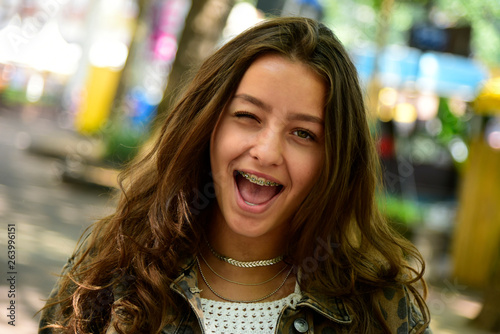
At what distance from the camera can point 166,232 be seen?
189cm

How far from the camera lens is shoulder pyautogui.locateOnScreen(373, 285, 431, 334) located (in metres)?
1.78

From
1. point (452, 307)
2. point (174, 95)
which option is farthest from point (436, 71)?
point (174, 95)

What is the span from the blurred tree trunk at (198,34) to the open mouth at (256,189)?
5.41 meters

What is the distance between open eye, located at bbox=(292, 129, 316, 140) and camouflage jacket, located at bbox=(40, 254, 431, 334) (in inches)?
17.5

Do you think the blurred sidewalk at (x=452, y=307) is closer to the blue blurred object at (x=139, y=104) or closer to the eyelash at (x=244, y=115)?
the eyelash at (x=244, y=115)

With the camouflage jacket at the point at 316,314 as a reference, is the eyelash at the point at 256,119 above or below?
above

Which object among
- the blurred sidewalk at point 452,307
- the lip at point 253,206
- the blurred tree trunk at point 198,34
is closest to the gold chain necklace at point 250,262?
the lip at point 253,206

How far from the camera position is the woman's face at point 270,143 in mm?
1736

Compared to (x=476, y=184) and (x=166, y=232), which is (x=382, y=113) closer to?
(x=476, y=184)

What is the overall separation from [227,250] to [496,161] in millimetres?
7102

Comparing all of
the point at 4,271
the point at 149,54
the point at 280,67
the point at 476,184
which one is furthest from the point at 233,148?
the point at 149,54

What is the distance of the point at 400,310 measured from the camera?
1.80 metres

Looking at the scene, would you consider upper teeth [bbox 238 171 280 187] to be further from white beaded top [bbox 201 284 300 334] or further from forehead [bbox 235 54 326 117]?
white beaded top [bbox 201 284 300 334]

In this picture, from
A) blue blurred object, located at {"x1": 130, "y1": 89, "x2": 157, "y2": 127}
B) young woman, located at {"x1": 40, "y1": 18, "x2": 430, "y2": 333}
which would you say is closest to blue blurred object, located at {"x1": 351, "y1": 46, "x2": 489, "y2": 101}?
blue blurred object, located at {"x1": 130, "y1": 89, "x2": 157, "y2": 127}
